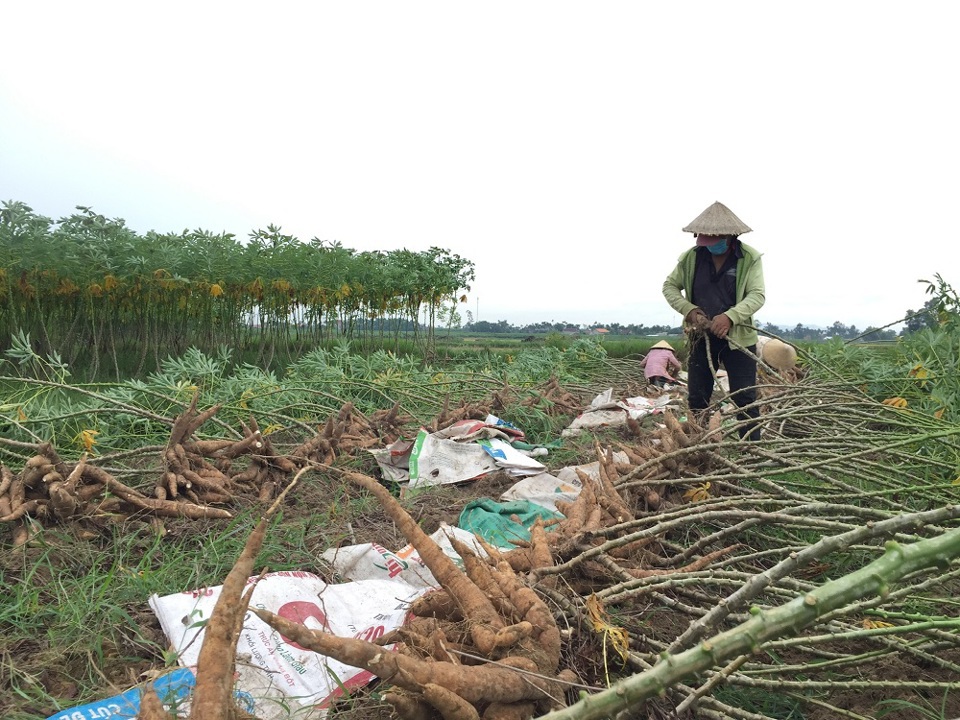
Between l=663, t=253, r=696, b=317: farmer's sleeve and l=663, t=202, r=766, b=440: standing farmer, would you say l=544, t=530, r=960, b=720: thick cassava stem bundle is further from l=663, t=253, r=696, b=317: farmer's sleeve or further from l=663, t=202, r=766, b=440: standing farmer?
l=663, t=253, r=696, b=317: farmer's sleeve

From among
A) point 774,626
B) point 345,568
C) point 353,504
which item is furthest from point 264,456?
point 774,626

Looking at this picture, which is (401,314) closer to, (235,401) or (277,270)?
(277,270)

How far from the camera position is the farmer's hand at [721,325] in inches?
151

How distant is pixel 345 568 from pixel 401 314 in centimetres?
Answer: 1183

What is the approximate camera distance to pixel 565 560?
177 cm

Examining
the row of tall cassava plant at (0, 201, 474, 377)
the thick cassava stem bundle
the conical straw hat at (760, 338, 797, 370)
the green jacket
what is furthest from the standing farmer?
the row of tall cassava plant at (0, 201, 474, 377)

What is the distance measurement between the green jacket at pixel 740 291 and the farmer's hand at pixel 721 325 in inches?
1.0

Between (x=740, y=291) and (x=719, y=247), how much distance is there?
328mm

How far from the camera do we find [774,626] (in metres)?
0.73

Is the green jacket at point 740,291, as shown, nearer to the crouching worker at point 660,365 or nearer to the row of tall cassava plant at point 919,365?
the row of tall cassava plant at point 919,365

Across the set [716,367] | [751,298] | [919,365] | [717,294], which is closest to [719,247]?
[717,294]

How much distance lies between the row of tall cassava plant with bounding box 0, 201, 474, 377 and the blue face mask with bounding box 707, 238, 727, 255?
6664mm

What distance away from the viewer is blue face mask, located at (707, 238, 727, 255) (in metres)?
4.15

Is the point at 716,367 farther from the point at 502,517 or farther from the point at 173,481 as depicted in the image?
the point at 173,481
